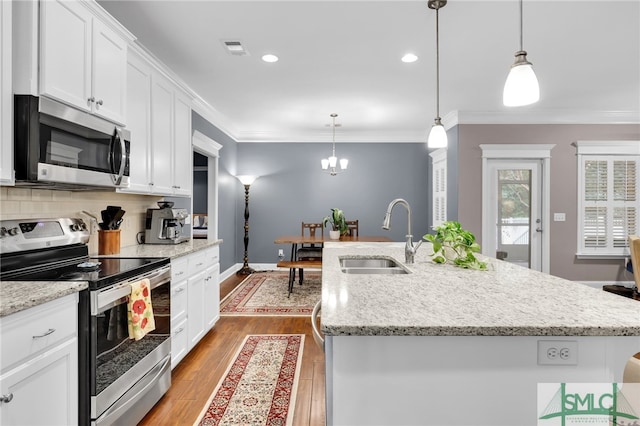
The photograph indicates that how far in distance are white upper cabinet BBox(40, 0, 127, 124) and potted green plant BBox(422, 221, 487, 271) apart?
2069mm

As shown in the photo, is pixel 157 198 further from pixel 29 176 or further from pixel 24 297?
pixel 24 297

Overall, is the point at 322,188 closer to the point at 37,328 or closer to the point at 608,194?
the point at 608,194

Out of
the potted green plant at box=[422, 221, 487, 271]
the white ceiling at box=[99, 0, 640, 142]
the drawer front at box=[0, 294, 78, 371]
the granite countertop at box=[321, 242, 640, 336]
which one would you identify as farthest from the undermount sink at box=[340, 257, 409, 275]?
the white ceiling at box=[99, 0, 640, 142]

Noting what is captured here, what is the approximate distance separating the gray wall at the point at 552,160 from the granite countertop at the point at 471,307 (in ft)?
11.9

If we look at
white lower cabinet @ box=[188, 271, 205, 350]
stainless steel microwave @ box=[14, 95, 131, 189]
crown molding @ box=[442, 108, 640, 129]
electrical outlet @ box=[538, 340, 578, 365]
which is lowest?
white lower cabinet @ box=[188, 271, 205, 350]

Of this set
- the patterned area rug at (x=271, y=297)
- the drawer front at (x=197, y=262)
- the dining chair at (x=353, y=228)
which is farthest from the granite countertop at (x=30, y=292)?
the dining chair at (x=353, y=228)

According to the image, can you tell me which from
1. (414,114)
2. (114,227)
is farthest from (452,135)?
(114,227)

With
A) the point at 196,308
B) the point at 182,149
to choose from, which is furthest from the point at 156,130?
the point at 196,308

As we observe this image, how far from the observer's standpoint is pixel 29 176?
156cm

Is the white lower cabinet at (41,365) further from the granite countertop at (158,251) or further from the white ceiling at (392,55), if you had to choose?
the white ceiling at (392,55)

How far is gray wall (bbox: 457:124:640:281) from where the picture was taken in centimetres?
511

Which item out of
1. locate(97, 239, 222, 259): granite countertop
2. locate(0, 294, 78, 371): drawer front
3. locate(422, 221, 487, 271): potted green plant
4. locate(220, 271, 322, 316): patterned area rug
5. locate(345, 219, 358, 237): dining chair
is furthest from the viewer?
locate(345, 219, 358, 237): dining chair

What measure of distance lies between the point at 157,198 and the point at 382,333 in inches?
125

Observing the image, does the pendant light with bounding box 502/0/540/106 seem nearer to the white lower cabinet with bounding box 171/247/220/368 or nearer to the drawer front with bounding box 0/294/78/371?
the drawer front with bounding box 0/294/78/371
